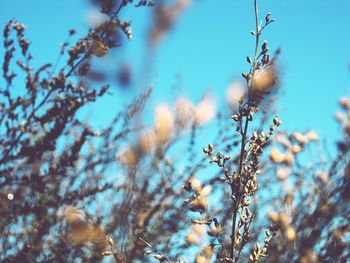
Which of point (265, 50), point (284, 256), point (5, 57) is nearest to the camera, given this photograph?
point (265, 50)

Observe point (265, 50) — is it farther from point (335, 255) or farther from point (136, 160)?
point (136, 160)

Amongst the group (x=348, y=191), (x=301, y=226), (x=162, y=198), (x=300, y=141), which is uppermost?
(x=300, y=141)

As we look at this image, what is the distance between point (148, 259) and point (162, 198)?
856mm

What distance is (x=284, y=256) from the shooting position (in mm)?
3062

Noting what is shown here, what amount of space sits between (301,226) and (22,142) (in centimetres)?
269

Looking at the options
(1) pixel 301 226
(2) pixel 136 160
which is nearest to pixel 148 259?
(2) pixel 136 160

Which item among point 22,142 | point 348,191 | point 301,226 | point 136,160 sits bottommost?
point 301,226

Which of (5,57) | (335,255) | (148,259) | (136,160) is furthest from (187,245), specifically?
(5,57)

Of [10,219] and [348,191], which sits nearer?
[348,191]

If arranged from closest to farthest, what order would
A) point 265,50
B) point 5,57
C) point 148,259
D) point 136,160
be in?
point 265,50 → point 5,57 → point 148,259 → point 136,160

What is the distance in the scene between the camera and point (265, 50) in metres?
1.84

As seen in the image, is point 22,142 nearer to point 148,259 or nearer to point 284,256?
point 148,259

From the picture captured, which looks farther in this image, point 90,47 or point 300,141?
point 300,141

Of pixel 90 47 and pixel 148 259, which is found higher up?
pixel 90 47
